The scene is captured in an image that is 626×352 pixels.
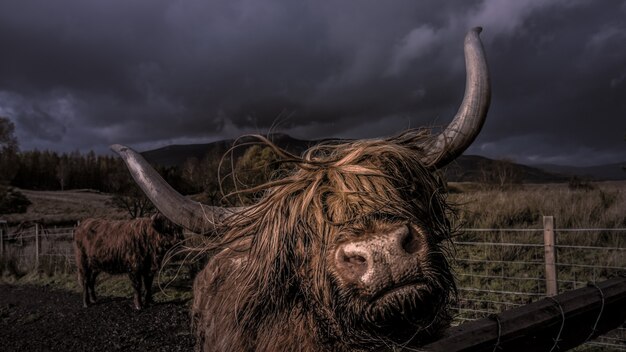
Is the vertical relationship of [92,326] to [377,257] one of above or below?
below

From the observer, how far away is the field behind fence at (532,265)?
5.65 m

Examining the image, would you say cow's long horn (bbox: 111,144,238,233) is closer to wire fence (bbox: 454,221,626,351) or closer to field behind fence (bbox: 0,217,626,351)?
field behind fence (bbox: 0,217,626,351)

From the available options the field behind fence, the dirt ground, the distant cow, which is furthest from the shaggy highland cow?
the distant cow

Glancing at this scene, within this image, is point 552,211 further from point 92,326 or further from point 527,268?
point 92,326

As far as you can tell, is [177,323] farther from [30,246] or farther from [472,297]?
[30,246]

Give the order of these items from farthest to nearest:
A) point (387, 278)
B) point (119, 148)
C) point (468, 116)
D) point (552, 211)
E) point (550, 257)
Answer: point (552, 211) < point (550, 257) < point (119, 148) < point (468, 116) < point (387, 278)

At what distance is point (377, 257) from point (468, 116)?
2.61ft

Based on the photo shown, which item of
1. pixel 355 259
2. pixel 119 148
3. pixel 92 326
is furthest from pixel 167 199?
pixel 92 326

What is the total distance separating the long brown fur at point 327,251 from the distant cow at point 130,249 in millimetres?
7181

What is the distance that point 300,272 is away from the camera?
1598mm

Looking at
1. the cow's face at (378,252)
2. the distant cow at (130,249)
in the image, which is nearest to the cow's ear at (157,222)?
the distant cow at (130,249)

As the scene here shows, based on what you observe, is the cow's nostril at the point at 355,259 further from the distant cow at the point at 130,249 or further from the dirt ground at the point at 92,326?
the distant cow at the point at 130,249

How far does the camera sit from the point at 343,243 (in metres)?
1.36

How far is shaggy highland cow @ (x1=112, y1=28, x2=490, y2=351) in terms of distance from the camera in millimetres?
1276
